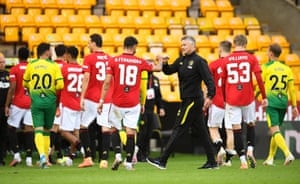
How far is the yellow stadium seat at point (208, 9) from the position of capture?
26375 mm

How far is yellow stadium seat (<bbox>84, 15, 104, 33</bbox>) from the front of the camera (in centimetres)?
2430

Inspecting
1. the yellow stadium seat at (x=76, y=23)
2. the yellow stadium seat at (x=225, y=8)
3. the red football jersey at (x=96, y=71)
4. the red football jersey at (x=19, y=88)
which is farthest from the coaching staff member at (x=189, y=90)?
the yellow stadium seat at (x=225, y=8)

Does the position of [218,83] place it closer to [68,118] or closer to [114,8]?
[68,118]

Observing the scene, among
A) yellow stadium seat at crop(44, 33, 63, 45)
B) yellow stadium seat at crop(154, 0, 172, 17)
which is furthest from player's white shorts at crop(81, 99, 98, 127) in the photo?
yellow stadium seat at crop(154, 0, 172, 17)

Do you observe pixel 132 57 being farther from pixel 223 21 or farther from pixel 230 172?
pixel 223 21

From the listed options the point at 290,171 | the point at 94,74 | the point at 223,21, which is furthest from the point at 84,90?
the point at 223,21

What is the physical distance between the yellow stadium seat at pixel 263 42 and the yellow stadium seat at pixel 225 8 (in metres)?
1.49

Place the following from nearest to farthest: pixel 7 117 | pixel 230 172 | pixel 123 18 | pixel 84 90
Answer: pixel 230 172, pixel 84 90, pixel 7 117, pixel 123 18

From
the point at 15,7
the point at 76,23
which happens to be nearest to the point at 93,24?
the point at 76,23

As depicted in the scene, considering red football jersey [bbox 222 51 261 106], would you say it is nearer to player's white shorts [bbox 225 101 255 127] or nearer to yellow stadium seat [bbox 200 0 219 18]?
player's white shorts [bbox 225 101 255 127]

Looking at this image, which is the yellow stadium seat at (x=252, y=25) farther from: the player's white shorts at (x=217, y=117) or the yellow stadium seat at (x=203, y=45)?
the player's white shorts at (x=217, y=117)

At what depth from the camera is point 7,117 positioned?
16672 mm

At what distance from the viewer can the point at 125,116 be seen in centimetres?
1349

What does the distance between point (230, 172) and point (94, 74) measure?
375cm
